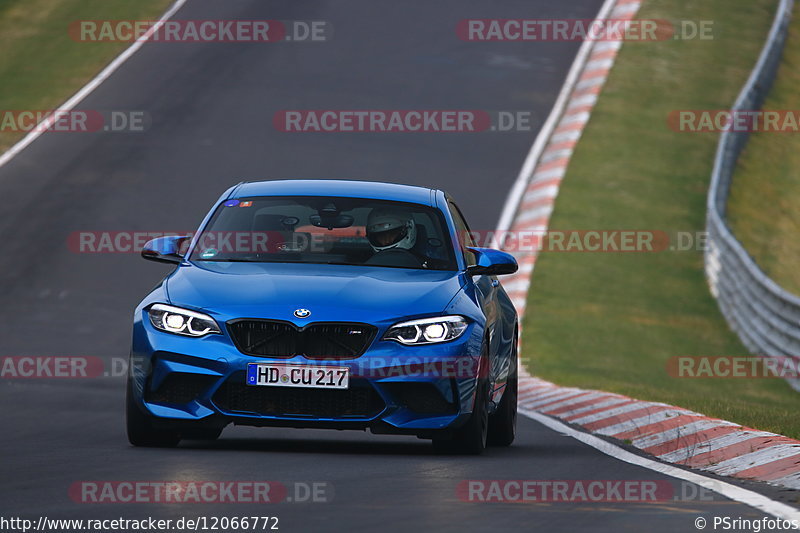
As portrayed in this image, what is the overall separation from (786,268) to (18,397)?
13424mm

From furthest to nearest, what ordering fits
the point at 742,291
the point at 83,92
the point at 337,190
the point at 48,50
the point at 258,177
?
the point at 48,50 < the point at 83,92 < the point at 258,177 < the point at 742,291 < the point at 337,190

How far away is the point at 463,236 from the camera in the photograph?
1056 centimetres

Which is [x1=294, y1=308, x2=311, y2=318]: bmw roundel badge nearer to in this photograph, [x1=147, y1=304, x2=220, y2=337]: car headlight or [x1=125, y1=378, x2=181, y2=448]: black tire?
[x1=147, y1=304, x2=220, y2=337]: car headlight

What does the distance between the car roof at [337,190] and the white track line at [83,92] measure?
46.6 feet

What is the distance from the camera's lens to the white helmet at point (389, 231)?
31.4 feet

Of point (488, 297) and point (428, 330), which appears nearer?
point (428, 330)

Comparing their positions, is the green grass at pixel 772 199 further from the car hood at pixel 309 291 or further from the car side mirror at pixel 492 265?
the car hood at pixel 309 291

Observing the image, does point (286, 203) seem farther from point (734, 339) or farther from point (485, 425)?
point (734, 339)

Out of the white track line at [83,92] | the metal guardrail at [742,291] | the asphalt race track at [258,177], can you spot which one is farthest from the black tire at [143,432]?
the white track line at [83,92]

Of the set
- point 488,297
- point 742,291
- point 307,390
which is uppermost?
point 488,297

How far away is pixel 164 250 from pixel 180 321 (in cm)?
99

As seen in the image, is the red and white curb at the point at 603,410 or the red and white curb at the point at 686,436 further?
the red and white curb at the point at 603,410

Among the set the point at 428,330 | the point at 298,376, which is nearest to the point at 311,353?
the point at 298,376

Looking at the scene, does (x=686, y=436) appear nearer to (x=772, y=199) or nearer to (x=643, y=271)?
(x=643, y=271)
